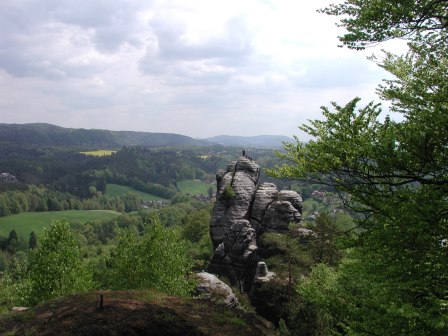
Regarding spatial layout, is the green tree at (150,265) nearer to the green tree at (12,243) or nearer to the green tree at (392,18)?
the green tree at (392,18)

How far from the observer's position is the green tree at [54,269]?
2914cm

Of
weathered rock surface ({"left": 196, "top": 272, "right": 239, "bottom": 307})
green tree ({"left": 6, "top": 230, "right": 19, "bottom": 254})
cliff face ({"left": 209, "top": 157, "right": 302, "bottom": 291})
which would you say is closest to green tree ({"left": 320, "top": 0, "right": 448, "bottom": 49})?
weathered rock surface ({"left": 196, "top": 272, "right": 239, "bottom": 307})

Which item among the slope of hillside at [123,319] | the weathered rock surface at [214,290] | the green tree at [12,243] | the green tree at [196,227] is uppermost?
the slope of hillside at [123,319]

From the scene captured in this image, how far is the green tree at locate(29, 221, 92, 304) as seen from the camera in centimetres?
2914

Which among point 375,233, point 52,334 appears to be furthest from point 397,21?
point 52,334

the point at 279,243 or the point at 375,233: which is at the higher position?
the point at 375,233

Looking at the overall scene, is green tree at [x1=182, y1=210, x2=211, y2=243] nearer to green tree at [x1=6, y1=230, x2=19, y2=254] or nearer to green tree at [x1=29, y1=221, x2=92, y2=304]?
green tree at [x1=29, y1=221, x2=92, y2=304]

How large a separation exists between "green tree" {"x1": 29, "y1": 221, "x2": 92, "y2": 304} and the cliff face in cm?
2352

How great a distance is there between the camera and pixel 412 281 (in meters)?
10.0

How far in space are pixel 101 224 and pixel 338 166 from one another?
200465 mm

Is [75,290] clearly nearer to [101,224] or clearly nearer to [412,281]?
[412,281]

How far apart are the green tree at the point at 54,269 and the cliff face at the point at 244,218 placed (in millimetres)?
23516

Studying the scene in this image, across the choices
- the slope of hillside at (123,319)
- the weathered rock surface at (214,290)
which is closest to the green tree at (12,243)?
the weathered rock surface at (214,290)

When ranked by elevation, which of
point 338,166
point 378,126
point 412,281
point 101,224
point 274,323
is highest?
point 378,126
